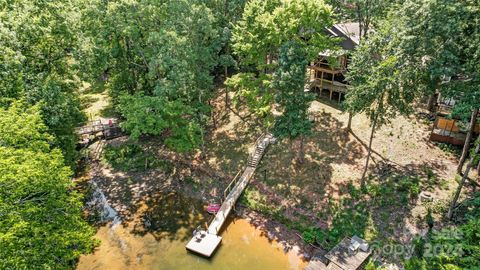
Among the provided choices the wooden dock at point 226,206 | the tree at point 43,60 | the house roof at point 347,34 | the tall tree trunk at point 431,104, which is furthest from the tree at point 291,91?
the tree at point 43,60

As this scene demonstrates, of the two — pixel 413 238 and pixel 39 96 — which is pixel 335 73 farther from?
pixel 39 96

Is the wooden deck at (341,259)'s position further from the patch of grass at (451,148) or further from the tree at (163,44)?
the tree at (163,44)

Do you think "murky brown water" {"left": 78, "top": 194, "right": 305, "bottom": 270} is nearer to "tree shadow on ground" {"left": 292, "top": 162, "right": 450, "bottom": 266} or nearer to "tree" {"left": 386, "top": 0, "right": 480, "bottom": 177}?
"tree shadow on ground" {"left": 292, "top": 162, "right": 450, "bottom": 266}

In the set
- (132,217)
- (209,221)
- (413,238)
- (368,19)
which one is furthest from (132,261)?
(368,19)

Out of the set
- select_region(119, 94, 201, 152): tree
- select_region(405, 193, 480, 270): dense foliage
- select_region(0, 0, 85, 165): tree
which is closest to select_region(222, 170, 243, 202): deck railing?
select_region(119, 94, 201, 152): tree

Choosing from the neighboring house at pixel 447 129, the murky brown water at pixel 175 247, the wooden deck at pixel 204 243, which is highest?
the neighboring house at pixel 447 129

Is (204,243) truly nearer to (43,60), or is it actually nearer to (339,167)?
(339,167)
